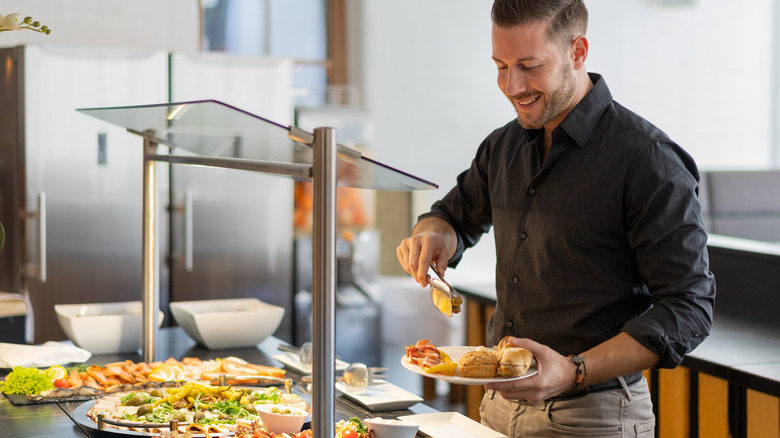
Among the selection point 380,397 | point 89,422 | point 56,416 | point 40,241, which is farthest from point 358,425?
point 40,241

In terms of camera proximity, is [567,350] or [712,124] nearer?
[567,350]

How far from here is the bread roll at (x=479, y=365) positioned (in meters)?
1.20

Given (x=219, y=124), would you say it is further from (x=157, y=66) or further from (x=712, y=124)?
(x=712, y=124)

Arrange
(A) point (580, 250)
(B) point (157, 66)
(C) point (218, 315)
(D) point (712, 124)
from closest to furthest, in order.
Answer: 1. (A) point (580, 250)
2. (C) point (218, 315)
3. (B) point (157, 66)
4. (D) point (712, 124)

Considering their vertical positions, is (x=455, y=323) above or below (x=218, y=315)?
below

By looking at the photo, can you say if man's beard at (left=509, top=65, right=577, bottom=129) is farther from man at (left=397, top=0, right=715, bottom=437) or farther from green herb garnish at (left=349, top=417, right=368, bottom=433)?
green herb garnish at (left=349, top=417, right=368, bottom=433)

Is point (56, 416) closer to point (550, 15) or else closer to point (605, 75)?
point (550, 15)

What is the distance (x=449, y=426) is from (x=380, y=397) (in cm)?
25

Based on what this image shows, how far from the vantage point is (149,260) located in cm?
196

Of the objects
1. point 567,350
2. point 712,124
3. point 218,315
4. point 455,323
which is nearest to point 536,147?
point 567,350

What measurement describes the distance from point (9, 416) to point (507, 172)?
1034 mm

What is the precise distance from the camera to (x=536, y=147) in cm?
157

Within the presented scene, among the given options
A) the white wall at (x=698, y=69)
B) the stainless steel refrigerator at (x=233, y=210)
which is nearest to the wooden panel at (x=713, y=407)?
the stainless steel refrigerator at (x=233, y=210)

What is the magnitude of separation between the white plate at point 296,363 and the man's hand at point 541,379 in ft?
2.19
